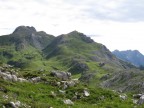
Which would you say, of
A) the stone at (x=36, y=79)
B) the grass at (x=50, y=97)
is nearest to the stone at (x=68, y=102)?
the grass at (x=50, y=97)

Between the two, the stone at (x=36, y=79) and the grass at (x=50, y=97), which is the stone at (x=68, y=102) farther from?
the stone at (x=36, y=79)

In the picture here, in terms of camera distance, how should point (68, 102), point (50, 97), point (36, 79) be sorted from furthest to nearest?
point (36, 79), point (50, 97), point (68, 102)

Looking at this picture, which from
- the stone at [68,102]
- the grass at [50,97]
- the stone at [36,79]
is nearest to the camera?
the grass at [50,97]

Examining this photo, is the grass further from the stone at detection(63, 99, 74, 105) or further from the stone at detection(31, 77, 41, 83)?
the stone at detection(31, 77, 41, 83)

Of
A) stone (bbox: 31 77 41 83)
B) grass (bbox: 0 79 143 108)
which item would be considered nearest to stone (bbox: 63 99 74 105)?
grass (bbox: 0 79 143 108)

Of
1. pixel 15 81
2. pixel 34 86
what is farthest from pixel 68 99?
pixel 15 81

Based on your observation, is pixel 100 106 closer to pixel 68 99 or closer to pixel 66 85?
pixel 68 99

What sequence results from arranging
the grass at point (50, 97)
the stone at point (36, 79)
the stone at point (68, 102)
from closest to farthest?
1. the grass at point (50, 97)
2. the stone at point (68, 102)
3. the stone at point (36, 79)

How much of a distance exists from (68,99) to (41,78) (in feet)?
44.8

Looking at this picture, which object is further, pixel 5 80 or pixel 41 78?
pixel 41 78

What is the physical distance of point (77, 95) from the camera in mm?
50312

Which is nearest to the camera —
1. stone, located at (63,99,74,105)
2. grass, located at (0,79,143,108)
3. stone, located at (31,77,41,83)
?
grass, located at (0,79,143,108)

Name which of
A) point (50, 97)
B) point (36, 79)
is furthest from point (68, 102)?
point (36, 79)

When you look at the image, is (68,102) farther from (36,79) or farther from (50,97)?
(36,79)
